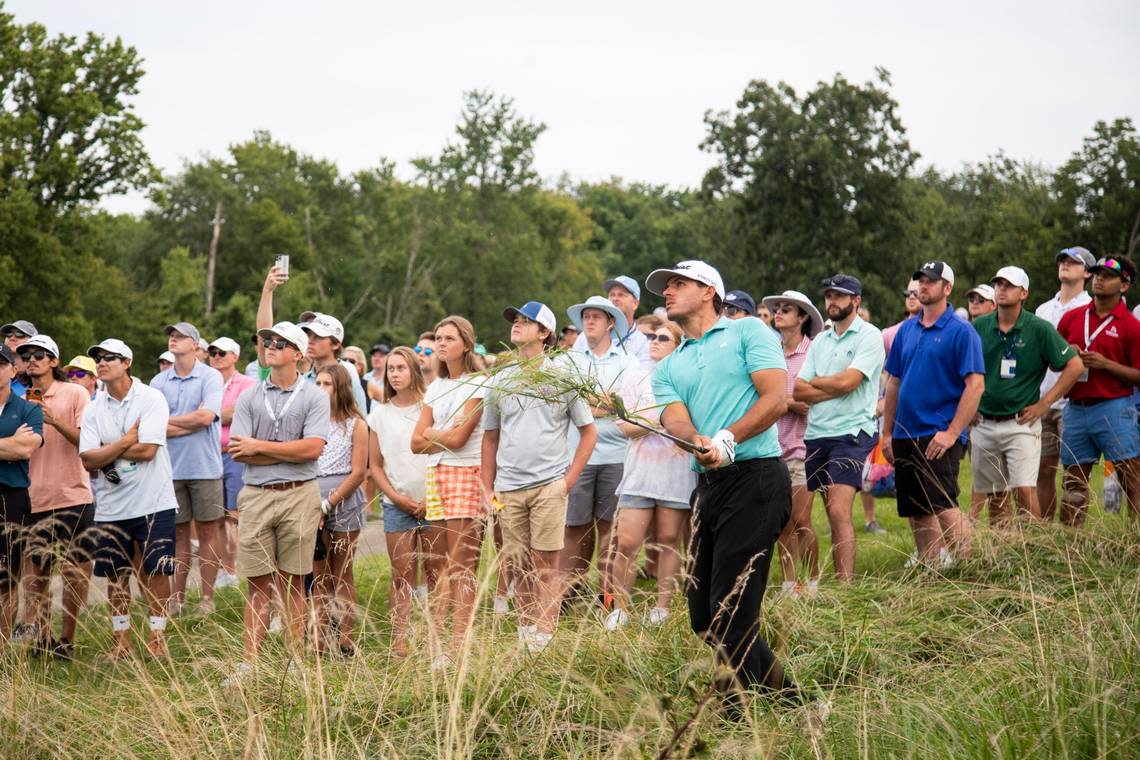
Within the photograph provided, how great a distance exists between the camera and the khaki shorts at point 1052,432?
398 inches

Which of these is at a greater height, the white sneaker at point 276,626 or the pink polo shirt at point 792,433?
the pink polo shirt at point 792,433

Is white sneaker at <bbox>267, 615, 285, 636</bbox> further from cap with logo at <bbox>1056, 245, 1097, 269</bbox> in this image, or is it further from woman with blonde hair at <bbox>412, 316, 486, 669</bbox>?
cap with logo at <bbox>1056, 245, 1097, 269</bbox>

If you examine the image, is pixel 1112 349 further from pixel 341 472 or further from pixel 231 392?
pixel 231 392

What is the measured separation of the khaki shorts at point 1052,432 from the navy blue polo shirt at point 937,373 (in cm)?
171

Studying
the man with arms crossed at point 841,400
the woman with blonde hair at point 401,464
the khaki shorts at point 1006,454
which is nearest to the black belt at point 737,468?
the man with arms crossed at point 841,400

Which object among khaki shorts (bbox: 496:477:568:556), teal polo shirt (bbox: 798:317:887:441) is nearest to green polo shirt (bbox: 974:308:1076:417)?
teal polo shirt (bbox: 798:317:887:441)

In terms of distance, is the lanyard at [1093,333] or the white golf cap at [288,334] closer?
the white golf cap at [288,334]

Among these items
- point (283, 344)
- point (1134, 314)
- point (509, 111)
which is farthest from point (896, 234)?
point (283, 344)

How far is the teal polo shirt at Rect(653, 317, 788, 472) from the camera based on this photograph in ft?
18.6

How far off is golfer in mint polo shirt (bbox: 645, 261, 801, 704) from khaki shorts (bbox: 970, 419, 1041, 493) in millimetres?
3932

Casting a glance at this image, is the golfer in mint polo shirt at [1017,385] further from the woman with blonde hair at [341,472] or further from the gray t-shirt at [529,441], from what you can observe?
the woman with blonde hair at [341,472]

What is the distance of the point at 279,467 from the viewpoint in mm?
7723

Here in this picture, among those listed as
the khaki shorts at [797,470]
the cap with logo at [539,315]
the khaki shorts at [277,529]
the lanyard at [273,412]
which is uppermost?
the cap with logo at [539,315]

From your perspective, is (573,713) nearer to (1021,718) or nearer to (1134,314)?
(1021,718)
